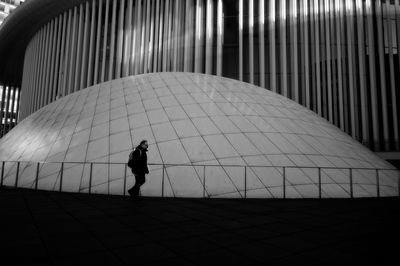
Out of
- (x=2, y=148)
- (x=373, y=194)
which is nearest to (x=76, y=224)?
(x=373, y=194)

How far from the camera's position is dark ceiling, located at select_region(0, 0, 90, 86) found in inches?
1400

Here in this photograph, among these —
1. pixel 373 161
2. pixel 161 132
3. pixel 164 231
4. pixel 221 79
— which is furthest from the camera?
pixel 221 79

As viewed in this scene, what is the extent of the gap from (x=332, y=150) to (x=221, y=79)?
8.98 meters

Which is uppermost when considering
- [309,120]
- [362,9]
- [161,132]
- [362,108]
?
[362,9]

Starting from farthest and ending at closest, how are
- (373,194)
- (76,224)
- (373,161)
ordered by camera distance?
(373,161) < (373,194) < (76,224)

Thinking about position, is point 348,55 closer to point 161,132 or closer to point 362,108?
point 362,108

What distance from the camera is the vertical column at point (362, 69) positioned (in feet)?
86.0

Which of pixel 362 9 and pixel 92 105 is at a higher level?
pixel 362 9

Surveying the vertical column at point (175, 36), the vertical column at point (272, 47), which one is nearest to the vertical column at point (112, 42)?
the vertical column at point (175, 36)

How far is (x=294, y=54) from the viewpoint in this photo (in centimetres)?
2686

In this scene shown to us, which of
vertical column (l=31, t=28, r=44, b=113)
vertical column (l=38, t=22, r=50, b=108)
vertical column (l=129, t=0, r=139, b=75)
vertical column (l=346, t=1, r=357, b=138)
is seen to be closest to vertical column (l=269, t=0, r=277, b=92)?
vertical column (l=346, t=1, r=357, b=138)

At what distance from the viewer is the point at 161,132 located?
14266mm

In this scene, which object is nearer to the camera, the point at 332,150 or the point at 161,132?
the point at 161,132

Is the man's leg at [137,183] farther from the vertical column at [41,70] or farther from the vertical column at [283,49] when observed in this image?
the vertical column at [41,70]
